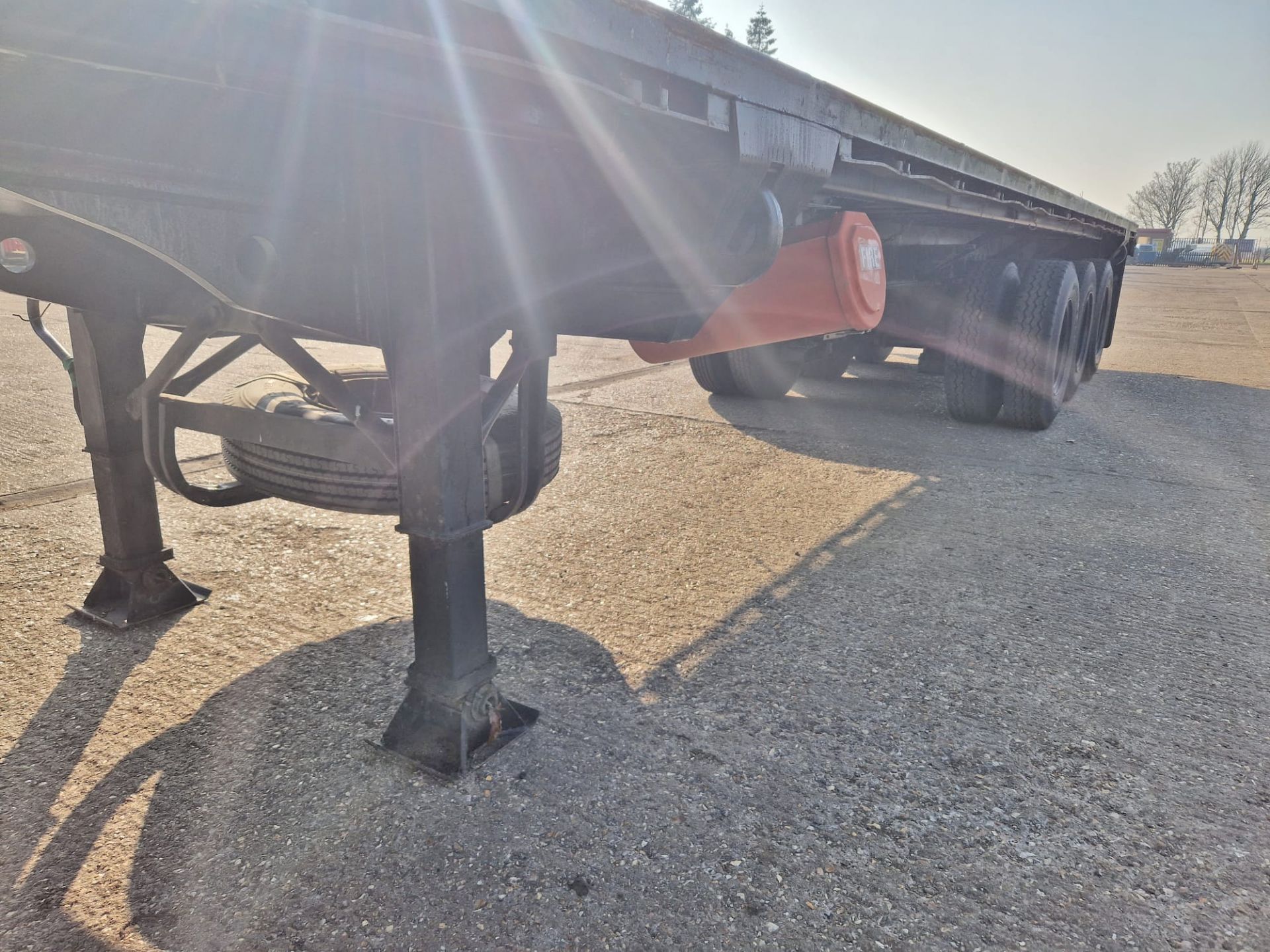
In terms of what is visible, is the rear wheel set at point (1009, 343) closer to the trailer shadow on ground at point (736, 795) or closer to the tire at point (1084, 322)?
the tire at point (1084, 322)

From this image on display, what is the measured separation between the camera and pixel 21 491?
323 cm

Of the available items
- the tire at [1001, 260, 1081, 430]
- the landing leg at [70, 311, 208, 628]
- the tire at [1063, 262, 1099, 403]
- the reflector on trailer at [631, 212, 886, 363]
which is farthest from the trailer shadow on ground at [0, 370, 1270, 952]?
the tire at [1063, 262, 1099, 403]

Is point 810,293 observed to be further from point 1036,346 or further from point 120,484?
point 1036,346

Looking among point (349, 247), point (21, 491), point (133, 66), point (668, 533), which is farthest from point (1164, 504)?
point (21, 491)

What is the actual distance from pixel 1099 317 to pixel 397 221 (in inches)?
298

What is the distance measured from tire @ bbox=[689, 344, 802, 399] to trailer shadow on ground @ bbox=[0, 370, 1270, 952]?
296 centimetres

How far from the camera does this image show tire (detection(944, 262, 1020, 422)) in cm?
489

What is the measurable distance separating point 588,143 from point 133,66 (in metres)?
0.76

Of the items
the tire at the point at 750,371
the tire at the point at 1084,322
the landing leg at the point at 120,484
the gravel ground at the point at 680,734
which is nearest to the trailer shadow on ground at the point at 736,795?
the gravel ground at the point at 680,734

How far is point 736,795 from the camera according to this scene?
1.61 meters

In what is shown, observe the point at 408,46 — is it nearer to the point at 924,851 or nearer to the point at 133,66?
the point at 133,66

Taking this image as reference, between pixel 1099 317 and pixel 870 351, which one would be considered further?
pixel 1099 317

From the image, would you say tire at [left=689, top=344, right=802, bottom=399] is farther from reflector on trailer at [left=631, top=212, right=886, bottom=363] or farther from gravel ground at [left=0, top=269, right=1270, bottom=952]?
reflector on trailer at [left=631, top=212, right=886, bottom=363]

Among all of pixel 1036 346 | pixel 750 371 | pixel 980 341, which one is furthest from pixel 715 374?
pixel 1036 346
